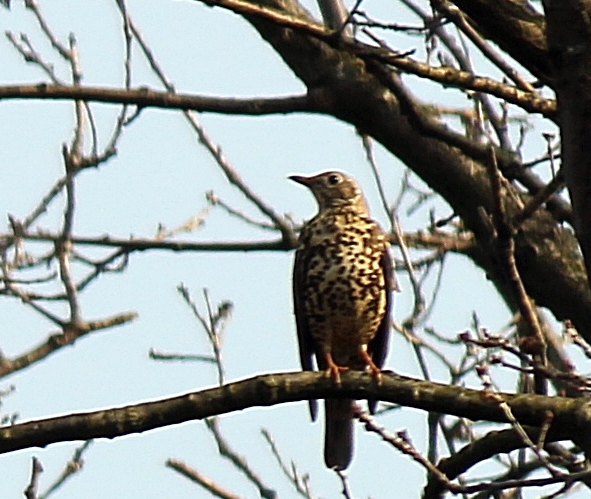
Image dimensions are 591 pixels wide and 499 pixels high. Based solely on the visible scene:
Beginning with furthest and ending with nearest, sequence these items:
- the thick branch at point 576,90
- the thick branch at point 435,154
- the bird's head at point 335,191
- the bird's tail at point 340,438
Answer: the bird's head at point 335,191 → the bird's tail at point 340,438 → the thick branch at point 435,154 → the thick branch at point 576,90

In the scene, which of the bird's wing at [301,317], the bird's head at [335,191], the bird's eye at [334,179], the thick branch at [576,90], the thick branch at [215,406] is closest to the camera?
the thick branch at [576,90]

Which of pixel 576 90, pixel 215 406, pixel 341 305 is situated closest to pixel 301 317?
pixel 341 305

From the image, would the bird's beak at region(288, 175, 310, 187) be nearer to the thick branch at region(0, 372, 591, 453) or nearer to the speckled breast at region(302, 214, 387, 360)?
the speckled breast at region(302, 214, 387, 360)

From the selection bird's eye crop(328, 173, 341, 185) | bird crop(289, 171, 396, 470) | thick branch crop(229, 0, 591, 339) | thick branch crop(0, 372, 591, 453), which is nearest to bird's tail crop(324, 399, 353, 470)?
bird crop(289, 171, 396, 470)

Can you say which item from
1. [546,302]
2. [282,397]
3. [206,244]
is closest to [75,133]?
[206,244]

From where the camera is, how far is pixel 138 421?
142 inches

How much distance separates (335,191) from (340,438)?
1397 millimetres

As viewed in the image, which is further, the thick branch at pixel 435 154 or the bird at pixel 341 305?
the bird at pixel 341 305

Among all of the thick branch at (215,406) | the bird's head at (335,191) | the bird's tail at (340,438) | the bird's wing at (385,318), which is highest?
the bird's head at (335,191)

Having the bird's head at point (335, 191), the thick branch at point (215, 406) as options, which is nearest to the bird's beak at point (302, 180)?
the bird's head at point (335, 191)

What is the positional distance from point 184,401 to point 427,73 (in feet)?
3.59

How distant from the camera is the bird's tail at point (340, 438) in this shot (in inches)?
252

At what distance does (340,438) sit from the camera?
640 cm

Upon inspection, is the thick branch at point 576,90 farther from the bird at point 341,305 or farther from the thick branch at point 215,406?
the bird at point 341,305
